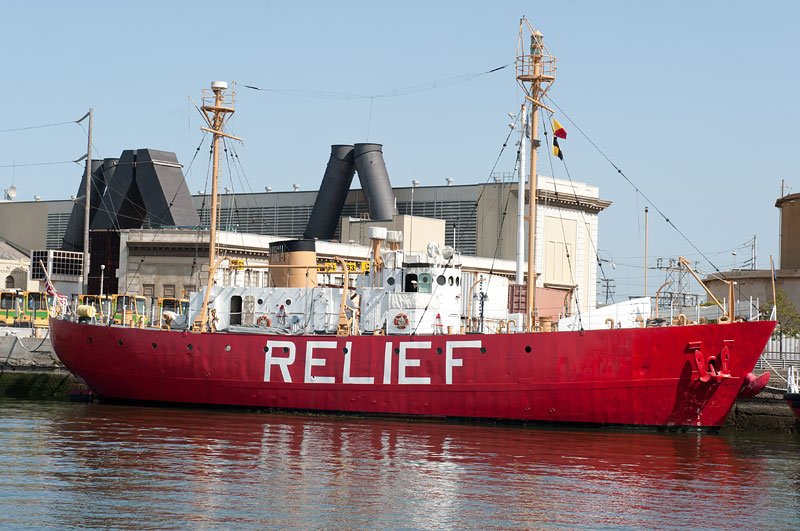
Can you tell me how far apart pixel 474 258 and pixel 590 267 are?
409 inches

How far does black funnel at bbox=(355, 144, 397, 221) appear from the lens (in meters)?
61.4

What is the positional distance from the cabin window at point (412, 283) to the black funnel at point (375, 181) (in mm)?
26194

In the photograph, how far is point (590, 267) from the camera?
2662 inches

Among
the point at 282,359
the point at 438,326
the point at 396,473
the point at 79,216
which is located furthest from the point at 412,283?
the point at 79,216

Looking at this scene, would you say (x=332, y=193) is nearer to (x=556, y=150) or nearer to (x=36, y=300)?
(x=36, y=300)

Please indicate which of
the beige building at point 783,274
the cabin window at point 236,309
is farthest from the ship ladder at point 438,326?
the beige building at point 783,274

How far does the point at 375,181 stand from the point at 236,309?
2500cm

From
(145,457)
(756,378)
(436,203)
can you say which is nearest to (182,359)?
(145,457)

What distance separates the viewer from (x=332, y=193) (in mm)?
63625

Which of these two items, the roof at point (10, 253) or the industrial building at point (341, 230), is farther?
the roof at point (10, 253)

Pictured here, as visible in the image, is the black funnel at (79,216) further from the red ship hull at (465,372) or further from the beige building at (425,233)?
the red ship hull at (465,372)

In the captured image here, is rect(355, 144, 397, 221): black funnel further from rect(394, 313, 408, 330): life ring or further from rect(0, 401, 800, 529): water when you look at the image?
rect(0, 401, 800, 529): water

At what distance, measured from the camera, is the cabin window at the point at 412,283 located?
115 ft

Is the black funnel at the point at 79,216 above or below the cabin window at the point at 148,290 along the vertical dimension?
above
